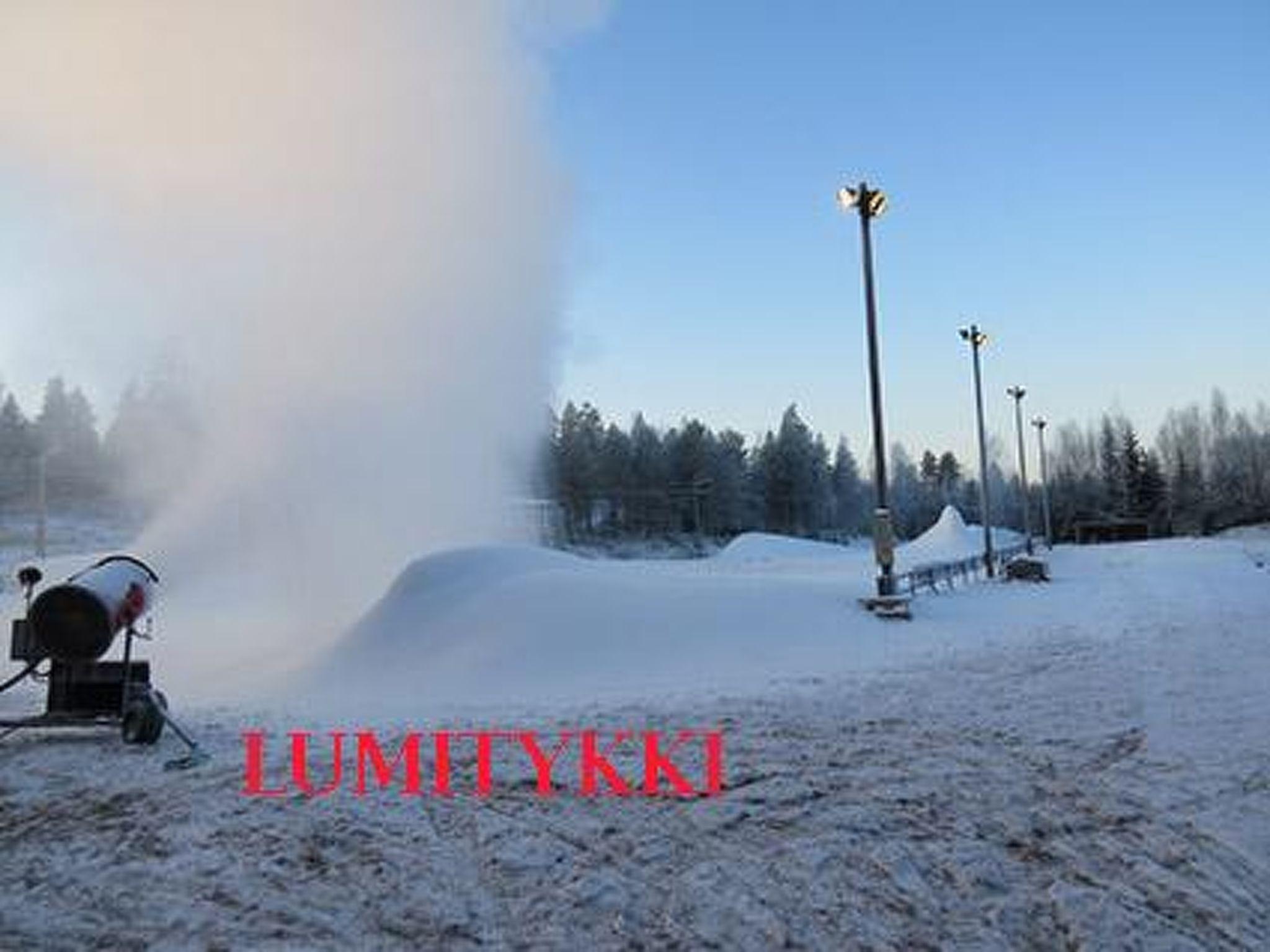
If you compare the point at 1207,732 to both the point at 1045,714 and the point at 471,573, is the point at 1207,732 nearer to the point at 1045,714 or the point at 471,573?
the point at 1045,714

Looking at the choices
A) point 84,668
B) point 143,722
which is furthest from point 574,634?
point 84,668

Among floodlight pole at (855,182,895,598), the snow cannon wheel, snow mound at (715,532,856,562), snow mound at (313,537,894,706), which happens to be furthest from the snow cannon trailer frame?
snow mound at (715,532,856,562)

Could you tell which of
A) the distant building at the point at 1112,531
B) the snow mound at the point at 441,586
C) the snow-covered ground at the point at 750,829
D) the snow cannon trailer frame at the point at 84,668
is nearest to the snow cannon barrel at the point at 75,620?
the snow cannon trailer frame at the point at 84,668

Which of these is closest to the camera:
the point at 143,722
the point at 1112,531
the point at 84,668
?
the point at 143,722

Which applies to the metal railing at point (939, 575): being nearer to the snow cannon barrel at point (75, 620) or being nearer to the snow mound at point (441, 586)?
the snow mound at point (441, 586)

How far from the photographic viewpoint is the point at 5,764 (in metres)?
8.79

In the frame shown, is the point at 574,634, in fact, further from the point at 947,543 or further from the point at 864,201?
the point at 947,543

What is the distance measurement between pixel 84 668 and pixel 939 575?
21105 millimetres

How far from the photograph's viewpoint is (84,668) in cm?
1003

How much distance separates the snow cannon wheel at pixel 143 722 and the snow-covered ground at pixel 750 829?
Answer: 19cm

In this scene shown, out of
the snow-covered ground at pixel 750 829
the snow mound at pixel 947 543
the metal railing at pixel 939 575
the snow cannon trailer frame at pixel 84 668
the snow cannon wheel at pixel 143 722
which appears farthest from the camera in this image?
the snow mound at pixel 947 543

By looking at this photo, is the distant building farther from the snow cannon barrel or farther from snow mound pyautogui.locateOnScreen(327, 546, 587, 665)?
the snow cannon barrel

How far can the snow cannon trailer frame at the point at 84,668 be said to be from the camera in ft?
31.5

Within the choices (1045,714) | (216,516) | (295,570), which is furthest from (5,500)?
(1045,714)
